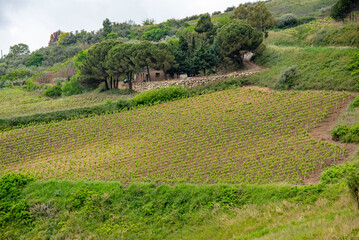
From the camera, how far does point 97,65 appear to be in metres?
42.3

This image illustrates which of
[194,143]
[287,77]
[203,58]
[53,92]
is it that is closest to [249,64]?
[203,58]

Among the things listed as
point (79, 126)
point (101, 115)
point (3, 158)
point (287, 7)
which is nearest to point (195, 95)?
point (101, 115)

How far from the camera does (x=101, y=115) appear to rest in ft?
97.9

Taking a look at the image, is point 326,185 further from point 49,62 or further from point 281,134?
point 49,62

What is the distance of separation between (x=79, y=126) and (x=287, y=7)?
6709cm

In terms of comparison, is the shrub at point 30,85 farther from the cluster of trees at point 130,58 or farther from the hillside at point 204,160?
the hillside at point 204,160

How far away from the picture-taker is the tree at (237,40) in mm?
36719

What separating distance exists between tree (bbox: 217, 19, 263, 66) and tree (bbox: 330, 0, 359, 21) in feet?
33.0

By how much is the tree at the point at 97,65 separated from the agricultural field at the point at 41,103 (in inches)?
117

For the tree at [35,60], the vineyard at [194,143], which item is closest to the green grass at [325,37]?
the vineyard at [194,143]

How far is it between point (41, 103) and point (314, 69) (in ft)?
96.5

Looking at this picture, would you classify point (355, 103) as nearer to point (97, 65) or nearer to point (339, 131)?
point (339, 131)

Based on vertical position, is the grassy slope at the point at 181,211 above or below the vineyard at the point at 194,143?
below

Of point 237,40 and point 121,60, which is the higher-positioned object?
point 237,40
